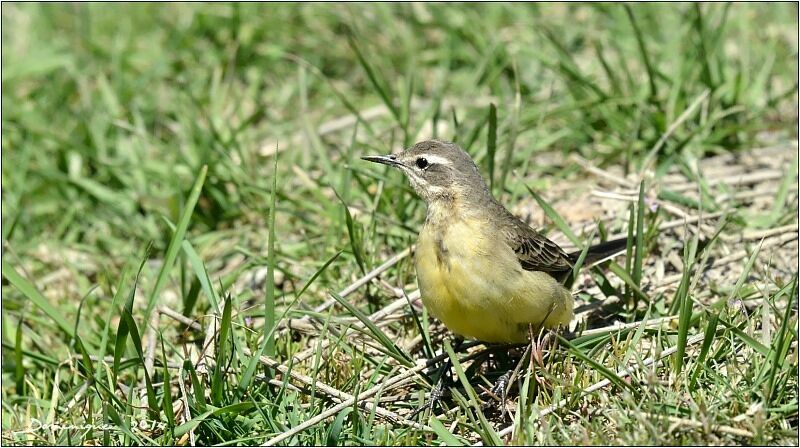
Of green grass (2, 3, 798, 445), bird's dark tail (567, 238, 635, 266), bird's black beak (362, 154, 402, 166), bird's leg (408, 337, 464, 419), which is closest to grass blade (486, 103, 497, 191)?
green grass (2, 3, 798, 445)

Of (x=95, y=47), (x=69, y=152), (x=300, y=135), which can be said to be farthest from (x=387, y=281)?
(x=95, y=47)

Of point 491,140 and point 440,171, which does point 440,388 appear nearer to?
point 440,171

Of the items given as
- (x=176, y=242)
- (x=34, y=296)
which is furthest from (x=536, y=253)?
(x=34, y=296)

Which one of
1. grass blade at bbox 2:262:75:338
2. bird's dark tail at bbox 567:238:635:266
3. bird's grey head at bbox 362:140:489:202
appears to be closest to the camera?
bird's grey head at bbox 362:140:489:202

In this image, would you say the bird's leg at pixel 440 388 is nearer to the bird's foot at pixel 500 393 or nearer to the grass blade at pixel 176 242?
the bird's foot at pixel 500 393

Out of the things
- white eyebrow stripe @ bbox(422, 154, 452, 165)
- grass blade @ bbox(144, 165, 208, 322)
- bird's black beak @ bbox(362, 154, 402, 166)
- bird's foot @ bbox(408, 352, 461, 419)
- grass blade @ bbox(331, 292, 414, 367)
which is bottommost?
bird's foot @ bbox(408, 352, 461, 419)

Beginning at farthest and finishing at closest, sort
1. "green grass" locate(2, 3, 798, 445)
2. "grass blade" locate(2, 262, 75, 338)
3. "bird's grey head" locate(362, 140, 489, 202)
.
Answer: "grass blade" locate(2, 262, 75, 338) → "bird's grey head" locate(362, 140, 489, 202) → "green grass" locate(2, 3, 798, 445)

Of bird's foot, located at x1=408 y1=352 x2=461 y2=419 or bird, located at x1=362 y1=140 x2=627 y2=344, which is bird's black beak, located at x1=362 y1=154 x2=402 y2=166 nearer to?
bird, located at x1=362 y1=140 x2=627 y2=344

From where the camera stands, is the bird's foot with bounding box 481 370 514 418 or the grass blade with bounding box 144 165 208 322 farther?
the grass blade with bounding box 144 165 208 322
